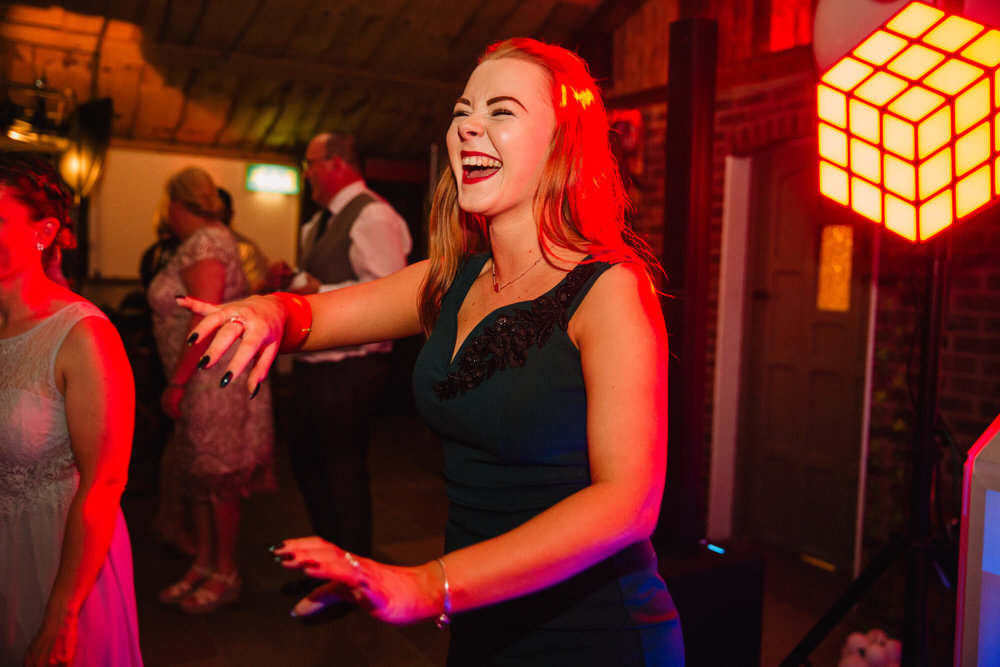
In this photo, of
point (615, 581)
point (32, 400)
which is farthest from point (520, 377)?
point (32, 400)

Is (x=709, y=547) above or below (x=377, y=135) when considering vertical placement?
below

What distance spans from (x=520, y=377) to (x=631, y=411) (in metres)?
0.20

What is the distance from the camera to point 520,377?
1.11 m

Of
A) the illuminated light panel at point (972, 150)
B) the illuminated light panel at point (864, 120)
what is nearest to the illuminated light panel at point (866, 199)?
the illuminated light panel at point (864, 120)

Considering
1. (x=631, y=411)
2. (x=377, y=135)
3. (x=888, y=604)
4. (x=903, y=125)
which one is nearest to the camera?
(x=631, y=411)

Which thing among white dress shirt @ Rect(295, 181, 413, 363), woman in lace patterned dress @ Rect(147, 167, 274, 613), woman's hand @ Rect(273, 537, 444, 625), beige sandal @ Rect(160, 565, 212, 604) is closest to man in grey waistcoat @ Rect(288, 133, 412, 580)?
white dress shirt @ Rect(295, 181, 413, 363)

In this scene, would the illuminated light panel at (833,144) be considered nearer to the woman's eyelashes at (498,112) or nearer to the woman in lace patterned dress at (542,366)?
the woman in lace patterned dress at (542,366)

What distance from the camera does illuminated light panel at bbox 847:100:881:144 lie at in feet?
7.00

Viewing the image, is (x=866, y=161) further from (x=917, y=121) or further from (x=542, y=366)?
(x=542, y=366)

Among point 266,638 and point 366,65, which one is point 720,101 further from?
point 266,638

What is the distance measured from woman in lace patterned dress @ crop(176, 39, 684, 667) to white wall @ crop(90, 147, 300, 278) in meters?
7.13

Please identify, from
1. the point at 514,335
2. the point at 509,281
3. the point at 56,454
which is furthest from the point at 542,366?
the point at 56,454

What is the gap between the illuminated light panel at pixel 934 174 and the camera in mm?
1982

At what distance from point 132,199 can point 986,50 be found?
747 centimetres
